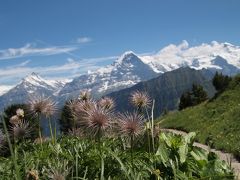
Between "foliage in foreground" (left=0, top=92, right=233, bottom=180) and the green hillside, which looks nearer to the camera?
"foliage in foreground" (left=0, top=92, right=233, bottom=180)

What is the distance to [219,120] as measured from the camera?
38312 mm

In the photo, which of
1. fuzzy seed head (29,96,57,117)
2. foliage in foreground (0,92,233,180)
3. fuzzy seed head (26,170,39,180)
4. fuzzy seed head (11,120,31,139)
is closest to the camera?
fuzzy seed head (26,170,39,180)

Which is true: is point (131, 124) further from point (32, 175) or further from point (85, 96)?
point (85, 96)

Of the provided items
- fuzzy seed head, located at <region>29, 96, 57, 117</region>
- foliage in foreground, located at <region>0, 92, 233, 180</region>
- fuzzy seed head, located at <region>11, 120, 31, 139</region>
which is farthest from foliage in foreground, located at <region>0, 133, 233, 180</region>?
fuzzy seed head, located at <region>29, 96, 57, 117</region>

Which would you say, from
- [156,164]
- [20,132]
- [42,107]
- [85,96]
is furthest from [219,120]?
[156,164]

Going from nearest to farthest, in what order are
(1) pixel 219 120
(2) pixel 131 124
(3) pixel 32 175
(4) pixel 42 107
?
(3) pixel 32 175 → (2) pixel 131 124 → (4) pixel 42 107 → (1) pixel 219 120

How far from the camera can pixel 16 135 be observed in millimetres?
6805

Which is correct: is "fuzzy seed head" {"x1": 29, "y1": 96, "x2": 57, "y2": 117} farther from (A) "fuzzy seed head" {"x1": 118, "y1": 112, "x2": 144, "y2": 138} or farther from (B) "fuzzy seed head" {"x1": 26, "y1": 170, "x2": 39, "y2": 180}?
(B) "fuzzy seed head" {"x1": 26, "y1": 170, "x2": 39, "y2": 180}

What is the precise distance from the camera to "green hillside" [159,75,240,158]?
28.8m

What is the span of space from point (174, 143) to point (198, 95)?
8812cm

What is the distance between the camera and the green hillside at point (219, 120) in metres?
28.8

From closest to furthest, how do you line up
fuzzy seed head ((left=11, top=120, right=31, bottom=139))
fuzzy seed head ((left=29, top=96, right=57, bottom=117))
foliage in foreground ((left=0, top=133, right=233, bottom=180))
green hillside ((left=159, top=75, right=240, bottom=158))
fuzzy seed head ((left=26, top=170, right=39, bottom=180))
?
fuzzy seed head ((left=26, top=170, right=39, bottom=180)) → foliage in foreground ((left=0, top=133, right=233, bottom=180)) → fuzzy seed head ((left=11, top=120, right=31, bottom=139)) → fuzzy seed head ((left=29, top=96, right=57, bottom=117)) → green hillside ((left=159, top=75, right=240, bottom=158))

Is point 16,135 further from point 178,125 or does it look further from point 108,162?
point 178,125

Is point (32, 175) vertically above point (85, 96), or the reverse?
point (85, 96)
